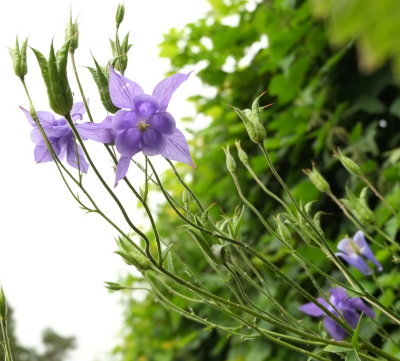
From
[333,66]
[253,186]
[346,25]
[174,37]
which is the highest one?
[174,37]

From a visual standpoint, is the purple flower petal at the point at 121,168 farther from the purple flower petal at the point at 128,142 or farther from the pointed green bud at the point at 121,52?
the pointed green bud at the point at 121,52

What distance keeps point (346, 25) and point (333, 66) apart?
5.79 feet

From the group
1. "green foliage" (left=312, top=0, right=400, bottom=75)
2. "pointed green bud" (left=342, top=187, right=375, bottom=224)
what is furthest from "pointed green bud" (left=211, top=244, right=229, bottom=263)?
"green foliage" (left=312, top=0, right=400, bottom=75)

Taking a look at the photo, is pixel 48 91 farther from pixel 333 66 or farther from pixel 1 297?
pixel 333 66

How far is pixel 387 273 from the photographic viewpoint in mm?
1477

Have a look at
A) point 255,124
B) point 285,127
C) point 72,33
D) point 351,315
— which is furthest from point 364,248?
point 285,127

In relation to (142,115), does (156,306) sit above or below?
above

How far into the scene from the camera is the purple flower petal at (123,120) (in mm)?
665

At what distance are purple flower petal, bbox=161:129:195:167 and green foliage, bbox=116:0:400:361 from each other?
800 mm

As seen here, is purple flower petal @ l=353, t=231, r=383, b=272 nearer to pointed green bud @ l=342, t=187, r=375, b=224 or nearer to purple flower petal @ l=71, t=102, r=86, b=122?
pointed green bud @ l=342, t=187, r=375, b=224

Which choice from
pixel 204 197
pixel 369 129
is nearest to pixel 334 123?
pixel 369 129

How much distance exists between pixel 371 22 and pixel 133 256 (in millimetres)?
570

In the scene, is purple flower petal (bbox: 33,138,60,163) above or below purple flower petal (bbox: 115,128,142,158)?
above

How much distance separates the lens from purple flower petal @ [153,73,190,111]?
0.67 meters
